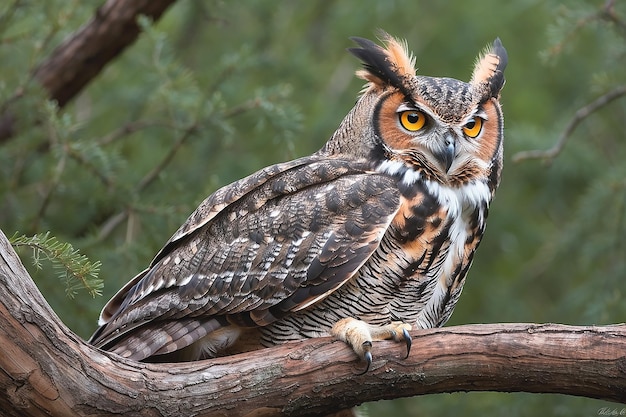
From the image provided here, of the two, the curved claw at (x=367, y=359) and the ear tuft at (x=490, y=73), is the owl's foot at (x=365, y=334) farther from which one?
the ear tuft at (x=490, y=73)

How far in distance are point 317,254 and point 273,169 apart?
0.44 meters

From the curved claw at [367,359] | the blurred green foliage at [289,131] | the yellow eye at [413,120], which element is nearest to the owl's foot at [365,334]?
the curved claw at [367,359]

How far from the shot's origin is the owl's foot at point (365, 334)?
263cm

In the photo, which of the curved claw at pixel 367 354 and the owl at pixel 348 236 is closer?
the curved claw at pixel 367 354

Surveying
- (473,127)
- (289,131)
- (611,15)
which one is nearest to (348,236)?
(473,127)

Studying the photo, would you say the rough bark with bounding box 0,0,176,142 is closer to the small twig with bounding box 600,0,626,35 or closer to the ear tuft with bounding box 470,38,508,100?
the ear tuft with bounding box 470,38,508,100

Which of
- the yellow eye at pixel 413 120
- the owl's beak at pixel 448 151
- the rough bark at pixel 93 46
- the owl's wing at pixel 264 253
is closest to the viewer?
the owl's wing at pixel 264 253

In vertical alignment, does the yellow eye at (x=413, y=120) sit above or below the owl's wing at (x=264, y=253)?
above

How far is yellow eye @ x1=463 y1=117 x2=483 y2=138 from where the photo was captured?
3.15 meters

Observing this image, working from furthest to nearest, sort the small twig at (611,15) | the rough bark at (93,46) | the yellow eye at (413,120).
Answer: the rough bark at (93,46) → the small twig at (611,15) → the yellow eye at (413,120)

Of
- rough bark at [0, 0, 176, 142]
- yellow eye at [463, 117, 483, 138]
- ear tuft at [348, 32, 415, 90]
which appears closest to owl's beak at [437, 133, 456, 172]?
yellow eye at [463, 117, 483, 138]

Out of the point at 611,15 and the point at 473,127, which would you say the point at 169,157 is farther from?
the point at 611,15

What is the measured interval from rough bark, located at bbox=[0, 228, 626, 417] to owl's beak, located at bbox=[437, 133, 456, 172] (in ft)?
2.12

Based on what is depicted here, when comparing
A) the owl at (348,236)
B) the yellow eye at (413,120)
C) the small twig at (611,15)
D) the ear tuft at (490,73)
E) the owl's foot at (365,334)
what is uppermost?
the small twig at (611,15)
